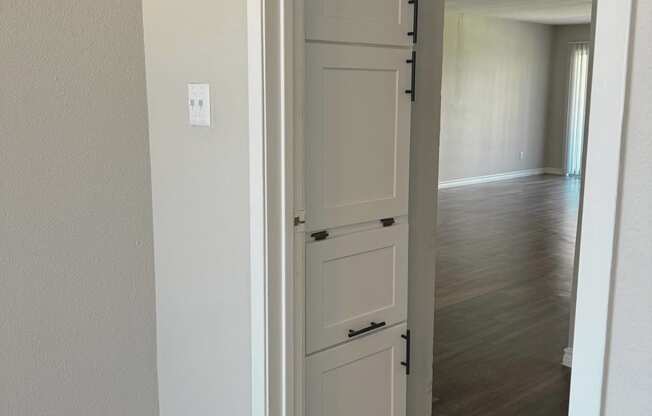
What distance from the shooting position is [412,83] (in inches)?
94.0

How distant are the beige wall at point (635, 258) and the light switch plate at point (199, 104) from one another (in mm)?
1230

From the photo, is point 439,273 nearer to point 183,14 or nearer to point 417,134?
point 417,134

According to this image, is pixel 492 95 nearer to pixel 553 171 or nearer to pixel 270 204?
pixel 553 171

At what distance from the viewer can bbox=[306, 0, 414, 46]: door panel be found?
2.04m

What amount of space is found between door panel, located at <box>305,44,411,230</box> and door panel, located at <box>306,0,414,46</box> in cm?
4

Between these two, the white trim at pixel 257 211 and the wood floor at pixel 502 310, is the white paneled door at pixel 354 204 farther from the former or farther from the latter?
the wood floor at pixel 502 310

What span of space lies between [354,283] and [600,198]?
→ 1.20 meters

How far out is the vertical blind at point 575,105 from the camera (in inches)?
509

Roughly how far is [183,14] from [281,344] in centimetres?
99

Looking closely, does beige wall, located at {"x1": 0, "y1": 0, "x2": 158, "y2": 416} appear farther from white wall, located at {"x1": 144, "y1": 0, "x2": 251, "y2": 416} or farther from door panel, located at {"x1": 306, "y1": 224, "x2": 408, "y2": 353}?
door panel, located at {"x1": 306, "y1": 224, "x2": 408, "y2": 353}

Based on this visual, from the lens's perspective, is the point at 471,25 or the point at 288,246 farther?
the point at 471,25

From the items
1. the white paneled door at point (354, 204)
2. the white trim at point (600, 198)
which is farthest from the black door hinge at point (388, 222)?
the white trim at point (600, 198)

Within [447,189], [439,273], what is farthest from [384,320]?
[447,189]

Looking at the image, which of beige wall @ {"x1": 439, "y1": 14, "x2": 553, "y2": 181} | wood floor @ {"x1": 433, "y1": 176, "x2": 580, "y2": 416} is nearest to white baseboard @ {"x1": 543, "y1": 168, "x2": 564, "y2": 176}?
beige wall @ {"x1": 439, "y1": 14, "x2": 553, "y2": 181}
